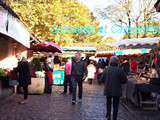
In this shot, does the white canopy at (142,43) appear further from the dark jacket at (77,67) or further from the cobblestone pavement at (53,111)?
the cobblestone pavement at (53,111)

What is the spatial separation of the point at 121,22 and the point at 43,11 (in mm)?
22376

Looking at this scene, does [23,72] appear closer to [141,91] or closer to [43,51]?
[141,91]

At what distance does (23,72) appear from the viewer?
635 inches

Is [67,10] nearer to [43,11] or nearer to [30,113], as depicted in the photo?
[43,11]

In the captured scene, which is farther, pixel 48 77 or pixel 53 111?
pixel 48 77

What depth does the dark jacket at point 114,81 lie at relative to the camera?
11.5 m

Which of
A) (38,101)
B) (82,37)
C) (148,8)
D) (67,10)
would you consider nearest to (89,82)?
(67,10)

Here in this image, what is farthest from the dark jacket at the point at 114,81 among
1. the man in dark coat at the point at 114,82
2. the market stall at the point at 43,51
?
the market stall at the point at 43,51

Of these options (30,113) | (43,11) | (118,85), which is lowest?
(30,113)

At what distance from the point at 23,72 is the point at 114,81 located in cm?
541

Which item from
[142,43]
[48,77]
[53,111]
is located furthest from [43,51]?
[53,111]

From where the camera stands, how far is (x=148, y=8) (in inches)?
1978

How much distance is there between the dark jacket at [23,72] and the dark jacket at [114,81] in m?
5.13

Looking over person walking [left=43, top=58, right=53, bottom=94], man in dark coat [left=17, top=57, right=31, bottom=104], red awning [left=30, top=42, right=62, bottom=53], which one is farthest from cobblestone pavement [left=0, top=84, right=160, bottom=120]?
red awning [left=30, top=42, right=62, bottom=53]
